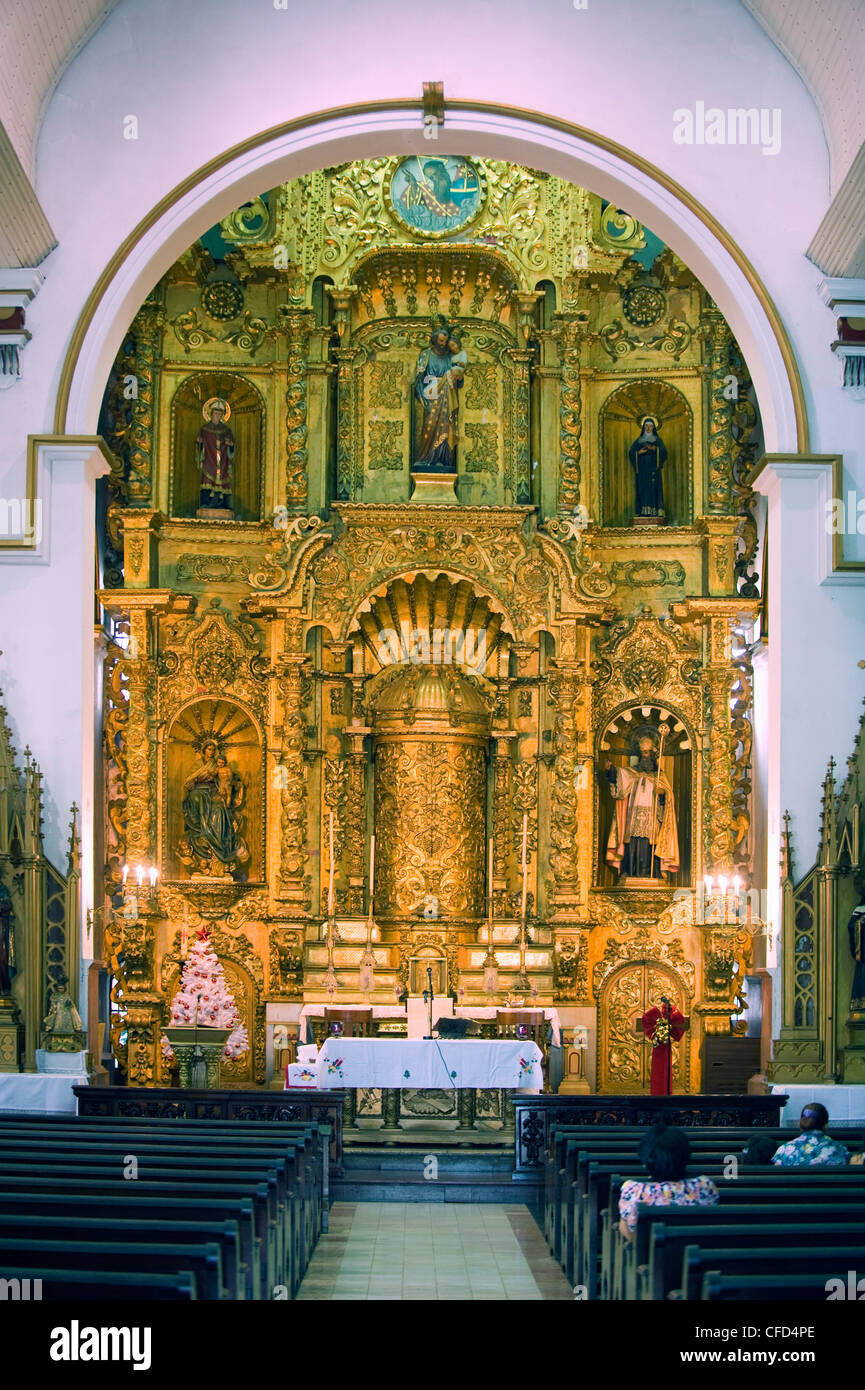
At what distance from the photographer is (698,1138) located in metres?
11.0

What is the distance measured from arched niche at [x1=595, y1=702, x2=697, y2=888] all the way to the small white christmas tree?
487cm

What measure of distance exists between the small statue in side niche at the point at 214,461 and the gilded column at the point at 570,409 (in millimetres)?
4116

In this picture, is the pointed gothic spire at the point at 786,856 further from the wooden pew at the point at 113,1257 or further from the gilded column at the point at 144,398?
the gilded column at the point at 144,398

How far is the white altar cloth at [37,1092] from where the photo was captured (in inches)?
531

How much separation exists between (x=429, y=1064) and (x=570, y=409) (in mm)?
9095

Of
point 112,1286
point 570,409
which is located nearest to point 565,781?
point 570,409

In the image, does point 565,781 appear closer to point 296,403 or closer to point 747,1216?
point 296,403

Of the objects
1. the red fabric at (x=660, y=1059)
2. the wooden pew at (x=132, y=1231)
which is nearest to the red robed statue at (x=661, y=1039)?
the red fabric at (x=660, y=1059)

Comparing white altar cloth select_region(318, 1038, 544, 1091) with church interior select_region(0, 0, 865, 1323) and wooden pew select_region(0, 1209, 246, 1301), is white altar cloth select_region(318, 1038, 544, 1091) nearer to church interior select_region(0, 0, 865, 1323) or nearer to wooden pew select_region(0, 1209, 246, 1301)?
church interior select_region(0, 0, 865, 1323)

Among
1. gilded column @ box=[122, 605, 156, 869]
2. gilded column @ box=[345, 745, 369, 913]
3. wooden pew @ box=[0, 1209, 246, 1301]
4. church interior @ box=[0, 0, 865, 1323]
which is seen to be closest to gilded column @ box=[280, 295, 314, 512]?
church interior @ box=[0, 0, 865, 1323]

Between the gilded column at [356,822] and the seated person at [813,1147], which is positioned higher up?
the gilded column at [356,822]

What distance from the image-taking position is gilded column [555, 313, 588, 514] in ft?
67.2

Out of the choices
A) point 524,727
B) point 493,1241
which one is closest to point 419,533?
point 524,727

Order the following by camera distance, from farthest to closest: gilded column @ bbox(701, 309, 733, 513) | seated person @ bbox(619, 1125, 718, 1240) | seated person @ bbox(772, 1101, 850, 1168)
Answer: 1. gilded column @ bbox(701, 309, 733, 513)
2. seated person @ bbox(772, 1101, 850, 1168)
3. seated person @ bbox(619, 1125, 718, 1240)
